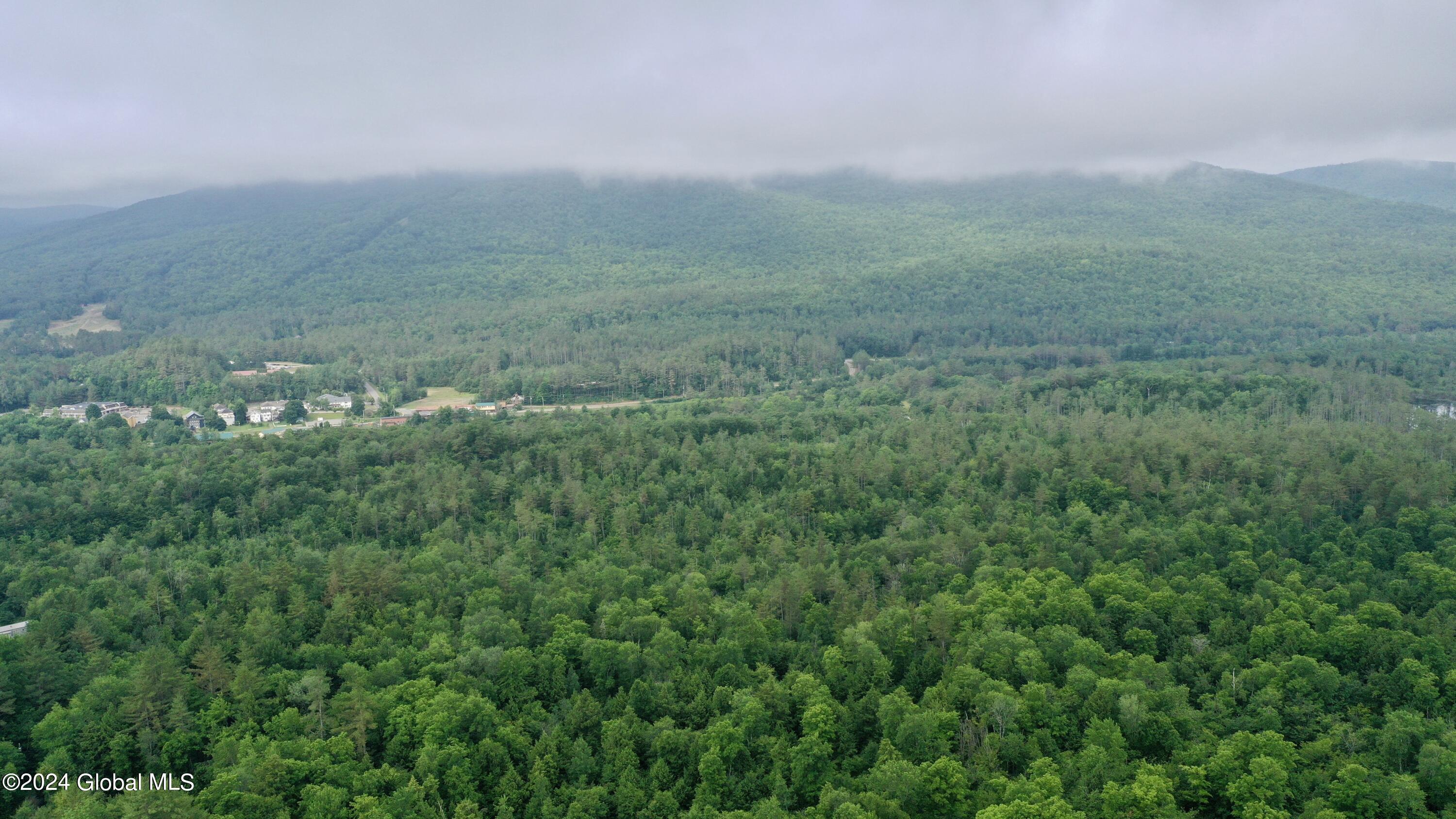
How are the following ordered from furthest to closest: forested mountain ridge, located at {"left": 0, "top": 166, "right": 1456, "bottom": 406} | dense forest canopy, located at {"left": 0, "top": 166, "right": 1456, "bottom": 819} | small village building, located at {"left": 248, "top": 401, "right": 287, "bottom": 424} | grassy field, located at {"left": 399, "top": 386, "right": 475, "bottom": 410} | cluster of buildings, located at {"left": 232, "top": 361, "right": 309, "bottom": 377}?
forested mountain ridge, located at {"left": 0, "top": 166, "right": 1456, "bottom": 406} → cluster of buildings, located at {"left": 232, "top": 361, "right": 309, "bottom": 377} → grassy field, located at {"left": 399, "top": 386, "right": 475, "bottom": 410} → small village building, located at {"left": 248, "top": 401, "right": 287, "bottom": 424} → dense forest canopy, located at {"left": 0, "top": 166, "right": 1456, "bottom": 819}

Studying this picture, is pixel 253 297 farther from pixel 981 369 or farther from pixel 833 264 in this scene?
pixel 981 369

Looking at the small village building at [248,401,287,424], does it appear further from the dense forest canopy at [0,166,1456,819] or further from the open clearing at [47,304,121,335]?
the open clearing at [47,304,121,335]

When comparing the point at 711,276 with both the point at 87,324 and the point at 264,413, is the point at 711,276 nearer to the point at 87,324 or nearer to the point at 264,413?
the point at 264,413

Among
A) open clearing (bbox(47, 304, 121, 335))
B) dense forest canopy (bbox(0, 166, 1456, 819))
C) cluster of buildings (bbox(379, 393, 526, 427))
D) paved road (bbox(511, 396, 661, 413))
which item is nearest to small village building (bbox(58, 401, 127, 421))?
dense forest canopy (bbox(0, 166, 1456, 819))

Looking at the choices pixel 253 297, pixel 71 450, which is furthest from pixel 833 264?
pixel 71 450

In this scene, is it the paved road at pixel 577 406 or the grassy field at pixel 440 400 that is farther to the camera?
the grassy field at pixel 440 400

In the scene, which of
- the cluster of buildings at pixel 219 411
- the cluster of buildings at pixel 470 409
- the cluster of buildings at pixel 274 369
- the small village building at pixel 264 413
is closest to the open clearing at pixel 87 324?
the cluster of buildings at pixel 274 369

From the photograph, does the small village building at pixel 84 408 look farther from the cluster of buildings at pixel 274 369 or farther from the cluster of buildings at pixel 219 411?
the cluster of buildings at pixel 274 369
